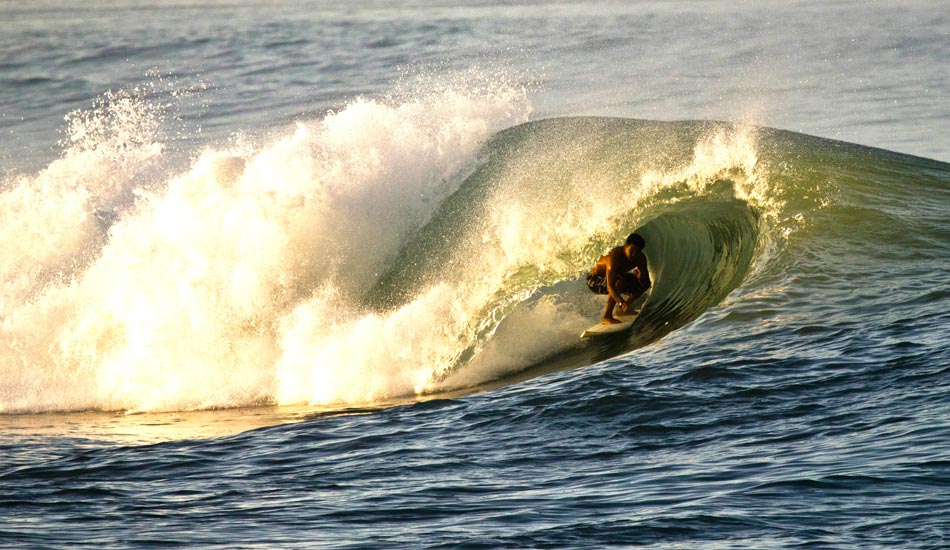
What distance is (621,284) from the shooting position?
12.1m

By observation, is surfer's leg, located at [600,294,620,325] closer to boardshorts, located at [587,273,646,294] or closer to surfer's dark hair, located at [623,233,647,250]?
boardshorts, located at [587,273,646,294]

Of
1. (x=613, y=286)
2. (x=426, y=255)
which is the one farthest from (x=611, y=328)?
(x=426, y=255)

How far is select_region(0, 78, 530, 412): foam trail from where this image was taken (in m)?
12.8

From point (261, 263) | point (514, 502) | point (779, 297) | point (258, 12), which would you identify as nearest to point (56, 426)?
point (261, 263)

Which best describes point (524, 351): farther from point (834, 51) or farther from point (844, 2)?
point (844, 2)

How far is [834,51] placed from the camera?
38.2m

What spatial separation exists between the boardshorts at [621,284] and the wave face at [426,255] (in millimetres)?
227

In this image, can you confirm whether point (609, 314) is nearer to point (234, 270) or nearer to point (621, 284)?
point (621, 284)

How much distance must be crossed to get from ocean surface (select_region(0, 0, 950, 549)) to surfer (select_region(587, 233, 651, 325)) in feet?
0.77

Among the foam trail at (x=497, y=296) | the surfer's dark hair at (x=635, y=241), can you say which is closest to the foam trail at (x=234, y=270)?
the foam trail at (x=497, y=296)

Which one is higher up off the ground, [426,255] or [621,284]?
[426,255]

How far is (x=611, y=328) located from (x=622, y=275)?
0.65 m

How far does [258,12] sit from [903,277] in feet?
193

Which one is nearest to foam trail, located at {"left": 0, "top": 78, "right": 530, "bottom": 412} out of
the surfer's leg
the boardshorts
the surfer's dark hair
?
the boardshorts
